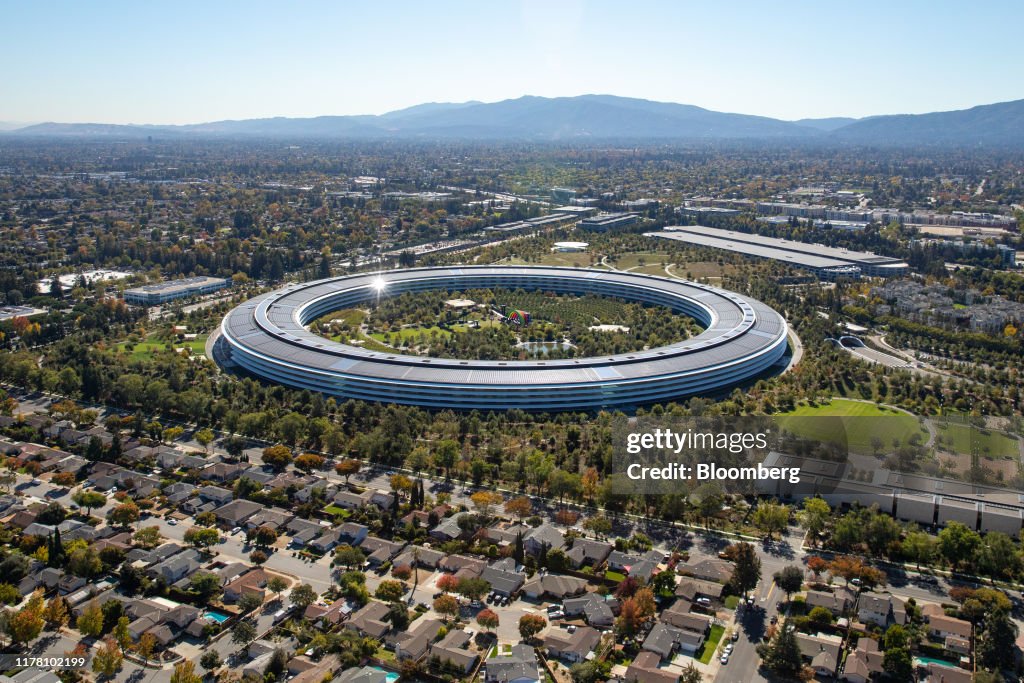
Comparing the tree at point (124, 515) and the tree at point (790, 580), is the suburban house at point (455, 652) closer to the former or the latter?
the tree at point (790, 580)

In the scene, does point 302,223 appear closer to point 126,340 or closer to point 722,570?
point 126,340

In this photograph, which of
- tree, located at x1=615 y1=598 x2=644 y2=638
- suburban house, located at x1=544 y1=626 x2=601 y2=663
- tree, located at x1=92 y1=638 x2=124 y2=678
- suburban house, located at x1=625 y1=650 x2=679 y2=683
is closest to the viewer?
tree, located at x1=92 y1=638 x2=124 y2=678

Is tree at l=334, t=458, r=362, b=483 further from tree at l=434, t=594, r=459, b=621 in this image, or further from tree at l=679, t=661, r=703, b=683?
tree at l=679, t=661, r=703, b=683

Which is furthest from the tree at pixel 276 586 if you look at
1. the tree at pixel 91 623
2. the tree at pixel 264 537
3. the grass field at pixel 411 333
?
the grass field at pixel 411 333

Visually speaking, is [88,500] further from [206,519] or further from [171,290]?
[171,290]

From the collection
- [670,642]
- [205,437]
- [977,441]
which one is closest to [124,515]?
[205,437]

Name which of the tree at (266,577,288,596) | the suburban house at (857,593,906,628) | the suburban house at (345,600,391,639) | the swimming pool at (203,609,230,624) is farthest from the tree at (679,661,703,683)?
the swimming pool at (203,609,230,624)
